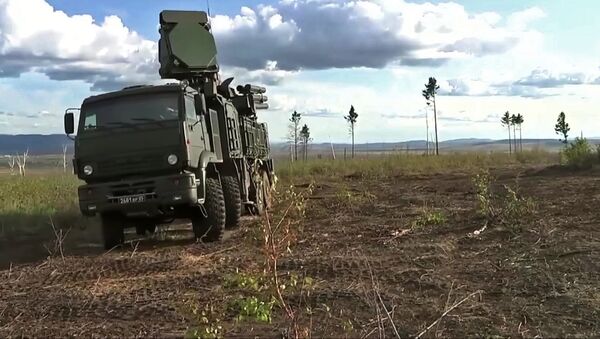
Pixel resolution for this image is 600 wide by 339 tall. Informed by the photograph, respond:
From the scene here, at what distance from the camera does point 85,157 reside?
10.4 metres

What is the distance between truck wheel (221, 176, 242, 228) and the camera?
11805 mm

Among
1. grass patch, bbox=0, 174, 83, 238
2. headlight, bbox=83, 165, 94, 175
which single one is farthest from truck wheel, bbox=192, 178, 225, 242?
grass patch, bbox=0, 174, 83, 238

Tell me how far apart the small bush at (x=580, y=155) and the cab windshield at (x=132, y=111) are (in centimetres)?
1949

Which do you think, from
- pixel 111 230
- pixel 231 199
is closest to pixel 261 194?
pixel 231 199

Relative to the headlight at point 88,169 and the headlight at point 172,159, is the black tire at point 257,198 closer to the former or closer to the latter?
the headlight at point 172,159

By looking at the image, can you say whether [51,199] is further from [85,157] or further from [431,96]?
[431,96]

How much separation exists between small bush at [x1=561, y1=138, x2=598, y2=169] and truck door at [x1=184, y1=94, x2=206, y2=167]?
61.6ft

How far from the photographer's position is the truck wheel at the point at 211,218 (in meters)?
10.5

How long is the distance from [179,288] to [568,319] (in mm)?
3834

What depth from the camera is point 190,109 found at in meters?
10.7

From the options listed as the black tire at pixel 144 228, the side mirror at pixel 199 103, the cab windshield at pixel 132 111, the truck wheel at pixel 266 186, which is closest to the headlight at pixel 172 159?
the cab windshield at pixel 132 111

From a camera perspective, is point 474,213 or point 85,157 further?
point 474,213

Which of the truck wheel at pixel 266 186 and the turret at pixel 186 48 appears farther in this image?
the truck wheel at pixel 266 186

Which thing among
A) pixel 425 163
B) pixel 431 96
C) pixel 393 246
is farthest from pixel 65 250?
pixel 431 96
